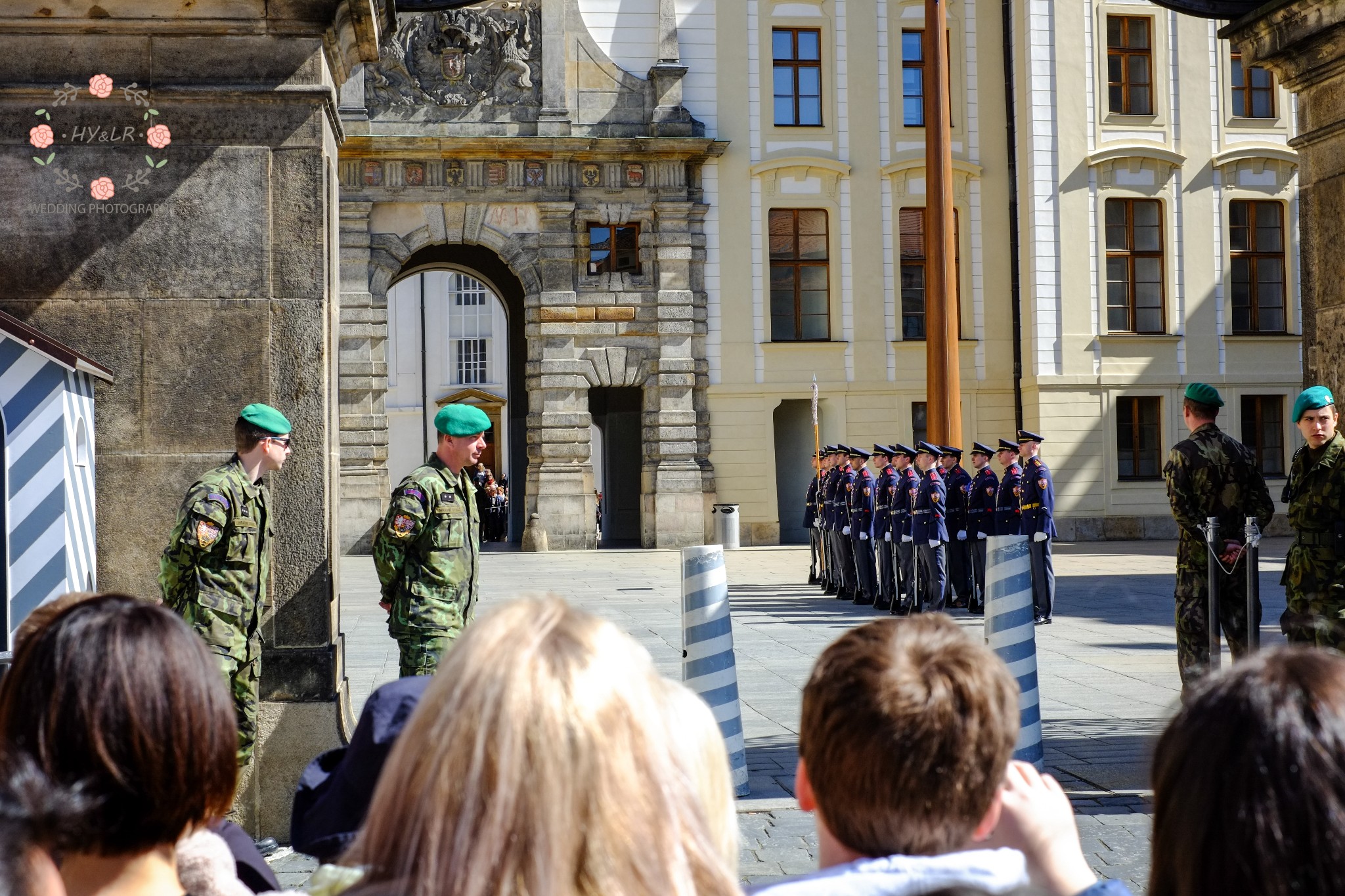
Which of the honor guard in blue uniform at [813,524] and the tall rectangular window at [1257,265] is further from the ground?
the tall rectangular window at [1257,265]

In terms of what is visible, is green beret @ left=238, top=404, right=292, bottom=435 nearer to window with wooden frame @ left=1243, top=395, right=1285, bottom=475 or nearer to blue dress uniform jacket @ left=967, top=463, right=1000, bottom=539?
blue dress uniform jacket @ left=967, top=463, right=1000, bottom=539

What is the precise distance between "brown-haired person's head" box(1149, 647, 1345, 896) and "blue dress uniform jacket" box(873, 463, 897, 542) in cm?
1611

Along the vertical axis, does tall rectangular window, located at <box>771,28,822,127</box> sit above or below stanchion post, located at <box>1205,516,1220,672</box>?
above

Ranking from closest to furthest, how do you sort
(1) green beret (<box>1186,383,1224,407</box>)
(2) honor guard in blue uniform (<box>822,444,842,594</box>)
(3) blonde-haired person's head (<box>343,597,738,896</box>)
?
1. (3) blonde-haired person's head (<box>343,597,738,896</box>)
2. (1) green beret (<box>1186,383,1224,407</box>)
3. (2) honor guard in blue uniform (<box>822,444,842,594</box>)

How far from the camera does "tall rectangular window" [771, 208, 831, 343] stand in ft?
98.9

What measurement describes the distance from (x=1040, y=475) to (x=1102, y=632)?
8.18 feet

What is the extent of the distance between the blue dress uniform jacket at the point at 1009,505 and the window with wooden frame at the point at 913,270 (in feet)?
45.6

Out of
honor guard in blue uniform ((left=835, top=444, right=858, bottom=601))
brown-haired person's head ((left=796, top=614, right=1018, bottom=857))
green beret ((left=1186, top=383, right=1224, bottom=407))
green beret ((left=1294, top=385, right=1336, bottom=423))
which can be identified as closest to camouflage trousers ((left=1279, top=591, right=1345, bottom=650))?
green beret ((left=1294, top=385, right=1336, bottom=423))

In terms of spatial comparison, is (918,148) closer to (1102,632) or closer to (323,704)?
(1102,632)

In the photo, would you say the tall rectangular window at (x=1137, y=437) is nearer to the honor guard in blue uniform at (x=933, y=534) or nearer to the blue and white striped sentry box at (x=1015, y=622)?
the honor guard in blue uniform at (x=933, y=534)

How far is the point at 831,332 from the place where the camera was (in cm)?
3009

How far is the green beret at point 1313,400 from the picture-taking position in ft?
21.5

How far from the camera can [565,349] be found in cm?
2927

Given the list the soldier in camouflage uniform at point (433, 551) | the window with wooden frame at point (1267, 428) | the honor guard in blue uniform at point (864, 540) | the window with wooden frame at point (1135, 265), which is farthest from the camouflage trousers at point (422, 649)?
the window with wooden frame at point (1267, 428)
